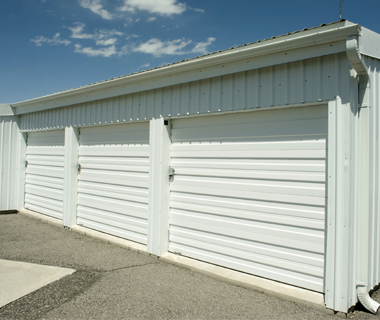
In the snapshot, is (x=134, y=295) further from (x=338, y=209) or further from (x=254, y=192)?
(x=338, y=209)

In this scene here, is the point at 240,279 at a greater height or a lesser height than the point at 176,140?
lesser

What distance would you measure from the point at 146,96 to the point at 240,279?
355cm

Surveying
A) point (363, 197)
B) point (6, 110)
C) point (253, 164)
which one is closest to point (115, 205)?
point (253, 164)

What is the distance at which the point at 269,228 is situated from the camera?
4.15 m

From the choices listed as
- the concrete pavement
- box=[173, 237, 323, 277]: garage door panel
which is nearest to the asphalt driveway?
the concrete pavement

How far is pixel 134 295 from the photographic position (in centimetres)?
385

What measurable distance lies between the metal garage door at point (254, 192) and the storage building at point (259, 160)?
0.05ft

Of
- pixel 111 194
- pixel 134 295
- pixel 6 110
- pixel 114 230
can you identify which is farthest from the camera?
pixel 6 110

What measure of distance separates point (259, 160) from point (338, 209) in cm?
125

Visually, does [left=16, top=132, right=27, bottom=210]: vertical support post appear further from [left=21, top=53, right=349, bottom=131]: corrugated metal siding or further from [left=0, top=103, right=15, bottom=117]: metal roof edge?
[left=21, top=53, right=349, bottom=131]: corrugated metal siding

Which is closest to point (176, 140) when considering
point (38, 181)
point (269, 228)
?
point (269, 228)

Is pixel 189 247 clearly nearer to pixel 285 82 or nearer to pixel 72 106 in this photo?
pixel 285 82

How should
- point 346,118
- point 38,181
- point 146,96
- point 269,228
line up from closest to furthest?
point 346,118
point 269,228
point 146,96
point 38,181

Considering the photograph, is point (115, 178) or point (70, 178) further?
point (70, 178)
